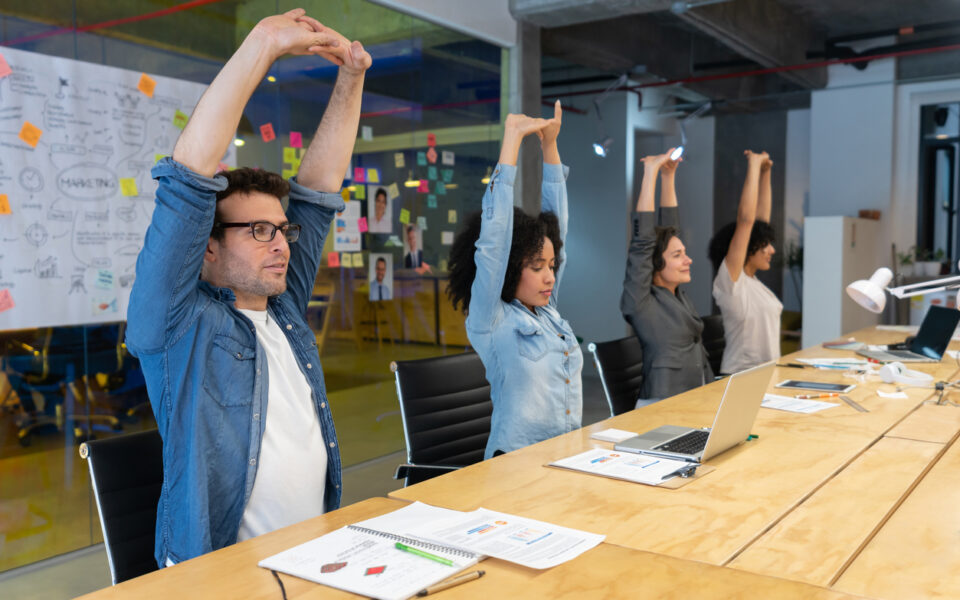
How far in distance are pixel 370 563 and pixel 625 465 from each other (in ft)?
Result: 2.95

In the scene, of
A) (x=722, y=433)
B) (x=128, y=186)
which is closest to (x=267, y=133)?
(x=128, y=186)

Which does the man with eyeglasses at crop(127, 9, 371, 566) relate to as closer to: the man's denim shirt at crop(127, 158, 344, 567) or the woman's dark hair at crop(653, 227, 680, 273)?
the man's denim shirt at crop(127, 158, 344, 567)

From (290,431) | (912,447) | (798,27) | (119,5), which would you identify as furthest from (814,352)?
(798,27)

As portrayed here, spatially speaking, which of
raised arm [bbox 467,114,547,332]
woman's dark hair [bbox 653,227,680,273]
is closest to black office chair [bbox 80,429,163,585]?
raised arm [bbox 467,114,547,332]

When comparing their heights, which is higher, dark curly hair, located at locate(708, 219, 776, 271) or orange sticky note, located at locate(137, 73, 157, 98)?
orange sticky note, located at locate(137, 73, 157, 98)

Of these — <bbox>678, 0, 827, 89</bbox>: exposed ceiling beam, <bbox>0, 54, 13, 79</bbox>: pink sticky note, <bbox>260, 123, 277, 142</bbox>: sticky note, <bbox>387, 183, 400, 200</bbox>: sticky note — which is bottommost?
<bbox>387, 183, 400, 200</bbox>: sticky note

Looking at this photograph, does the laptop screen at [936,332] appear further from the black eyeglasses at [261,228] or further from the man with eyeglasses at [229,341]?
the black eyeglasses at [261,228]

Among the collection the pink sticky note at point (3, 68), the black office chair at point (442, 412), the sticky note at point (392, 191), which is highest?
the pink sticky note at point (3, 68)

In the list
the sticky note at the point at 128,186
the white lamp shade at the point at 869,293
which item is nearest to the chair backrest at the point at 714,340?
the white lamp shade at the point at 869,293

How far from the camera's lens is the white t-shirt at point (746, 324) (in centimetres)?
450

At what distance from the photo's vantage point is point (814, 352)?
15.0 ft

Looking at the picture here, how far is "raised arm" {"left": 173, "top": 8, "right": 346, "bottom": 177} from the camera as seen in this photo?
5.43ft

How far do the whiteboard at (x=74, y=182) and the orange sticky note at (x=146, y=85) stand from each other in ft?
0.05

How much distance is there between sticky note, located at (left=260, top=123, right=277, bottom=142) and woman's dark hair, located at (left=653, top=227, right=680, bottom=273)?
85.2 inches
